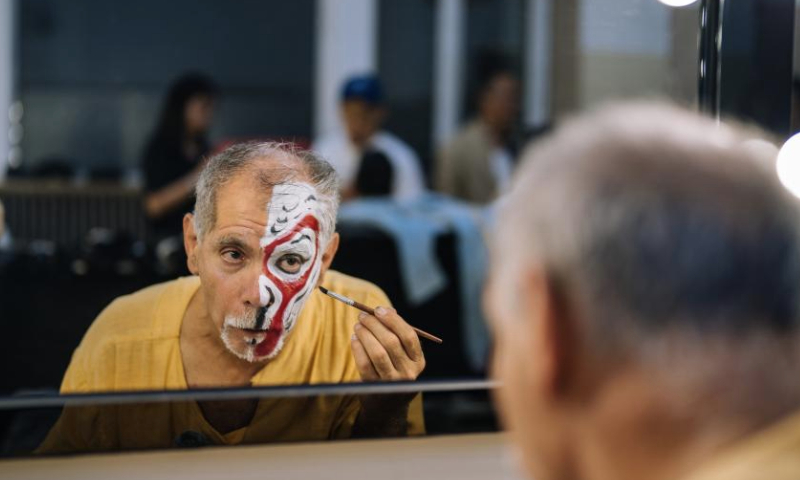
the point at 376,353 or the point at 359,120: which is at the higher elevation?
the point at 359,120

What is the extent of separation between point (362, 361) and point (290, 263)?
0.47ft

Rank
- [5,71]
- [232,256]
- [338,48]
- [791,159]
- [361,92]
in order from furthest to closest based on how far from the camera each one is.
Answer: [338,48] → [5,71] → [361,92] → [791,159] → [232,256]

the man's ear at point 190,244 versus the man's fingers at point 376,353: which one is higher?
the man's ear at point 190,244

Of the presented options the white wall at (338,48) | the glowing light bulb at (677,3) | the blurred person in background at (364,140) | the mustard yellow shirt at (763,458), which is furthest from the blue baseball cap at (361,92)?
the mustard yellow shirt at (763,458)

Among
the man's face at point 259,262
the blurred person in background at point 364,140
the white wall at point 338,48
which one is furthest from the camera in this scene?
the white wall at point 338,48

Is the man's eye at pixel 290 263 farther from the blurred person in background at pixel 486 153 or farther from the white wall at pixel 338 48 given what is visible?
the white wall at pixel 338 48

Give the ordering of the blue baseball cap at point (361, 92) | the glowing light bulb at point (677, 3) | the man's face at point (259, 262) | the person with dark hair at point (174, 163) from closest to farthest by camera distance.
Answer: the man's face at point (259, 262) → the person with dark hair at point (174, 163) → the glowing light bulb at point (677, 3) → the blue baseball cap at point (361, 92)

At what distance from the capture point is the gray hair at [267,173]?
1.20 m

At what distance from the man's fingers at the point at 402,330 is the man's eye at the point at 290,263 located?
11 cm

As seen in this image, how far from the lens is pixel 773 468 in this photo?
0.59 meters

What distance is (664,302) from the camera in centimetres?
60

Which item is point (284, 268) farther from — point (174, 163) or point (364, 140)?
point (364, 140)

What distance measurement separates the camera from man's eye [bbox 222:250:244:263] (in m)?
1.19

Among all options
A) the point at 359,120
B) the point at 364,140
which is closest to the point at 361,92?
the point at 359,120
